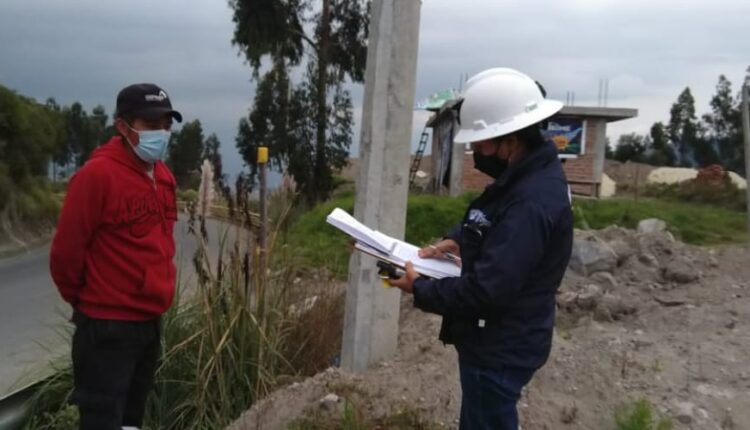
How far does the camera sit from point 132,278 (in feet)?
12.3

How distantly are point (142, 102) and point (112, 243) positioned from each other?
63 cm

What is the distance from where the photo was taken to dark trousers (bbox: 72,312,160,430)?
3.72 meters

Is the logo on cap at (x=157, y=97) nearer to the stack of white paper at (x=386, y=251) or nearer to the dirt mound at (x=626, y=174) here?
the stack of white paper at (x=386, y=251)

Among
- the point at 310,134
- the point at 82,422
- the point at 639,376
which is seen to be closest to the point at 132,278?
the point at 82,422

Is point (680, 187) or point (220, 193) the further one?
point (680, 187)


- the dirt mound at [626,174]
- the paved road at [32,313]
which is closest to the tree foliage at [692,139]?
the dirt mound at [626,174]

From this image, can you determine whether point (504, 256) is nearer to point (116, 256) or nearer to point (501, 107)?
point (501, 107)

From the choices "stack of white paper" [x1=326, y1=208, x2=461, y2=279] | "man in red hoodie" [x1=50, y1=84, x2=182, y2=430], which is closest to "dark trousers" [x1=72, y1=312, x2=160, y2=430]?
"man in red hoodie" [x1=50, y1=84, x2=182, y2=430]

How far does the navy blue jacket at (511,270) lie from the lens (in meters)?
2.73

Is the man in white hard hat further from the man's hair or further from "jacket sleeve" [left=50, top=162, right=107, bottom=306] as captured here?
"jacket sleeve" [left=50, top=162, right=107, bottom=306]

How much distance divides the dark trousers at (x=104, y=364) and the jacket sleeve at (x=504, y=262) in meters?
1.63

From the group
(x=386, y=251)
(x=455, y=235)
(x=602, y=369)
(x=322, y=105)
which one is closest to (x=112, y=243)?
(x=386, y=251)

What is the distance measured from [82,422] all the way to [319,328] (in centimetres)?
209

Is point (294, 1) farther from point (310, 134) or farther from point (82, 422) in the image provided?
point (82, 422)
